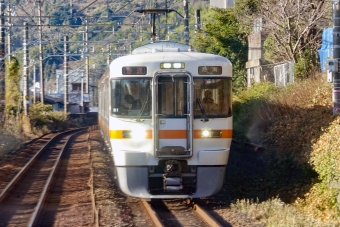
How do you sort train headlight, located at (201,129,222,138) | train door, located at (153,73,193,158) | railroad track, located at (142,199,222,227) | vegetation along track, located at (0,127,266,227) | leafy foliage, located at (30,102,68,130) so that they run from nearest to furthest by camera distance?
railroad track, located at (142,199,222,227) < vegetation along track, located at (0,127,266,227) < train door, located at (153,73,193,158) < train headlight, located at (201,129,222,138) < leafy foliage, located at (30,102,68,130)

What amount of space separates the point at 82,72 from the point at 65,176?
7258cm

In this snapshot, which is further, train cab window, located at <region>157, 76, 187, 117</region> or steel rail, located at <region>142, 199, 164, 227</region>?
train cab window, located at <region>157, 76, 187, 117</region>

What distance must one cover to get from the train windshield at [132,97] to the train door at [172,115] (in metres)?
0.20

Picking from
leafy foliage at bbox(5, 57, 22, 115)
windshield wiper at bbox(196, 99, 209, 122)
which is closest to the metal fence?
windshield wiper at bbox(196, 99, 209, 122)

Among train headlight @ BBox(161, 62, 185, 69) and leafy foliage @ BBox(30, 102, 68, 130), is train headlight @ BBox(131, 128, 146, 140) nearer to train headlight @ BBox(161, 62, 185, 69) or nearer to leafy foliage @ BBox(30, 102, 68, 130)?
train headlight @ BBox(161, 62, 185, 69)

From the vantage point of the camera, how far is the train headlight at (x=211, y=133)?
473 inches

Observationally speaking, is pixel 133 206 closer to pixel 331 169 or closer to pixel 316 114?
pixel 331 169

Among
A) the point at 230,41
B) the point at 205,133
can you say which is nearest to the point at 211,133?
the point at 205,133

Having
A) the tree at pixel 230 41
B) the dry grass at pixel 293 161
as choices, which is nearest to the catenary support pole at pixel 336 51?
the dry grass at pixel 293 161

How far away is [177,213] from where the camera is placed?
12047 millimetres

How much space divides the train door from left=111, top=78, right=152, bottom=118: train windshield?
0.66ft

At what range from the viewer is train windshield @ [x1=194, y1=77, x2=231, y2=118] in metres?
12.1

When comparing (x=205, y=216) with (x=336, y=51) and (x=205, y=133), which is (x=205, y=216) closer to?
(x=205, y=133)

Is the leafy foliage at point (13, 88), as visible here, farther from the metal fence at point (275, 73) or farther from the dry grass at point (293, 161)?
the dry grass at point (293, 161)
